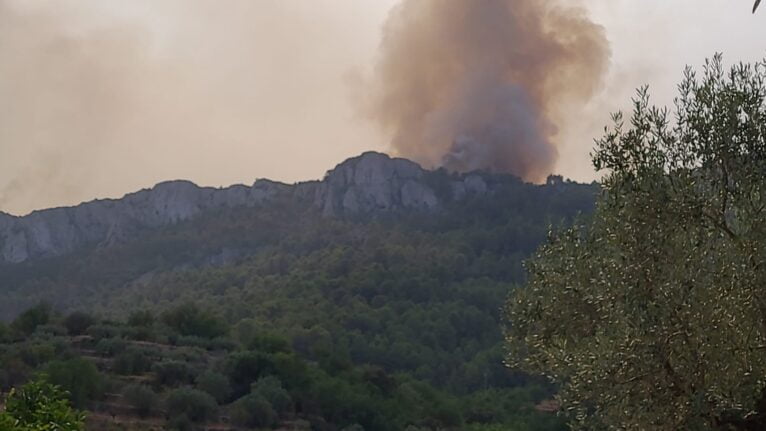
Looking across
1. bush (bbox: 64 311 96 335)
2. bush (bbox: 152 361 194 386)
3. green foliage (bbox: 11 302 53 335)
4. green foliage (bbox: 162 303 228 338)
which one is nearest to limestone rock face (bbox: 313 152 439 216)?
green foliage (bbox: 162 303 228 338)

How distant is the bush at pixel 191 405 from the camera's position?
184 ft

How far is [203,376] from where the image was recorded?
64.1 meters

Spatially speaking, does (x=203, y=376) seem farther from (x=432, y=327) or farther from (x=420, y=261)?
(x=420, y=261)

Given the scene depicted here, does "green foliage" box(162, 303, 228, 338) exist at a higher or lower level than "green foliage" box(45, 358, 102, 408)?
higher

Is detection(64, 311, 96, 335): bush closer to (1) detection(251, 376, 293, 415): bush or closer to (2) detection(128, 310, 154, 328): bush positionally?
(2) detection(128, 310, 154, 328): bush

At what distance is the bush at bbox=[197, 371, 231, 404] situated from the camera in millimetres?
62281

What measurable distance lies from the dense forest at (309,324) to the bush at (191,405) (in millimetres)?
93

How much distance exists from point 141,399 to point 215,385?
7.84 m

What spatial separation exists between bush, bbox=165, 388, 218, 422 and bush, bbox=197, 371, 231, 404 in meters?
4.34

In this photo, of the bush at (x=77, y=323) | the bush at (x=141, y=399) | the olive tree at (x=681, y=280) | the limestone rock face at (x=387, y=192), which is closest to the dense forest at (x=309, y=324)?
the bush at (x=141, y=399)

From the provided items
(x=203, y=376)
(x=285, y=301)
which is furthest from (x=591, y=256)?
(x=285, y=301)

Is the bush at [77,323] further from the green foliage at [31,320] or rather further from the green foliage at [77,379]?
the green foliage at [77,379]

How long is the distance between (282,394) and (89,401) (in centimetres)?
1408

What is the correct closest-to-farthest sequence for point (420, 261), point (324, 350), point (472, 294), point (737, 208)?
point (737, 208)
point (324, 350)
point (472, 294)
point (420, 261)
